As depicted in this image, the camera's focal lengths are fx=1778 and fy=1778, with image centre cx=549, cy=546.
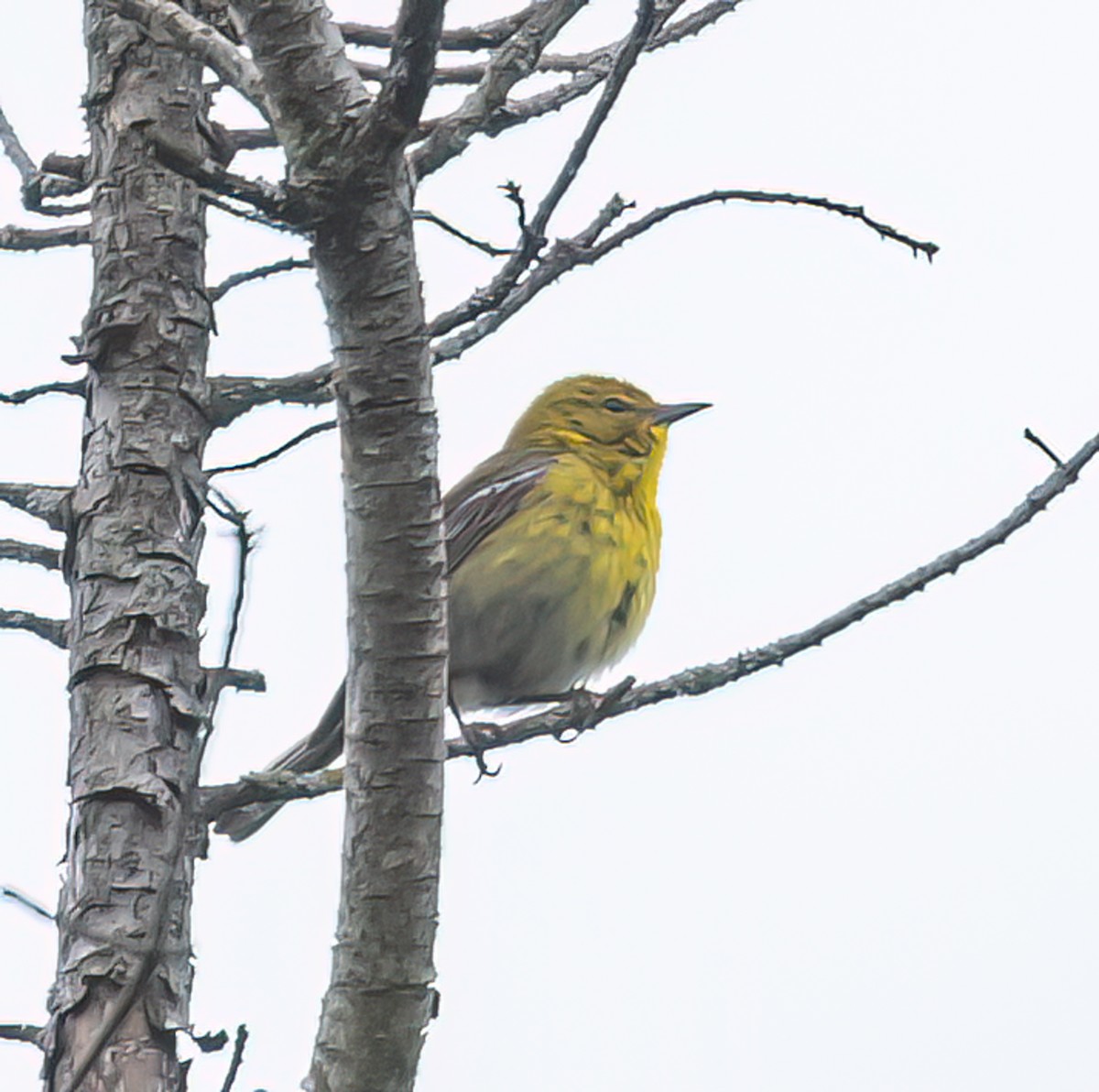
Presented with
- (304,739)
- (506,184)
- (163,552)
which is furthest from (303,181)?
(304,739)

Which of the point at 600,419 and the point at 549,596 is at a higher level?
the point at 600,419

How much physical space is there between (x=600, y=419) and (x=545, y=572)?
1.14 metres

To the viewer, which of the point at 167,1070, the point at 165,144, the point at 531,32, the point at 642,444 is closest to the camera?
the point at 165,144

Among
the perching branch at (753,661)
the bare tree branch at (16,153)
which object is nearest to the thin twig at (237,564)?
the perching branch at (753,661)

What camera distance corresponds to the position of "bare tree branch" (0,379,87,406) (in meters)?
4.75

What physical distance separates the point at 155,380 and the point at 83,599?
61 centimetres

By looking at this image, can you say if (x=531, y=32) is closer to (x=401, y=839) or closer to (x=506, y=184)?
(x=506, y=184)

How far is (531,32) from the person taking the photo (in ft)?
12.1

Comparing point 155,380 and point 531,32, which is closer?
point 531,32

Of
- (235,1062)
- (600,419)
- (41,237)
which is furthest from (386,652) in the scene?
(600,419)

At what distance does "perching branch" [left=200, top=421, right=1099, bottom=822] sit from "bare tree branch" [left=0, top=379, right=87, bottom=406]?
3.88ft

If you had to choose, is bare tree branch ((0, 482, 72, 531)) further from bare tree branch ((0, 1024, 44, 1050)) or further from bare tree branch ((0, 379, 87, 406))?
bare tree branch ((0, 1024, 44, 1050))

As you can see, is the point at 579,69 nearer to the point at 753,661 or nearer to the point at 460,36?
the point at 460,36

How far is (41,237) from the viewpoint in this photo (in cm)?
520
